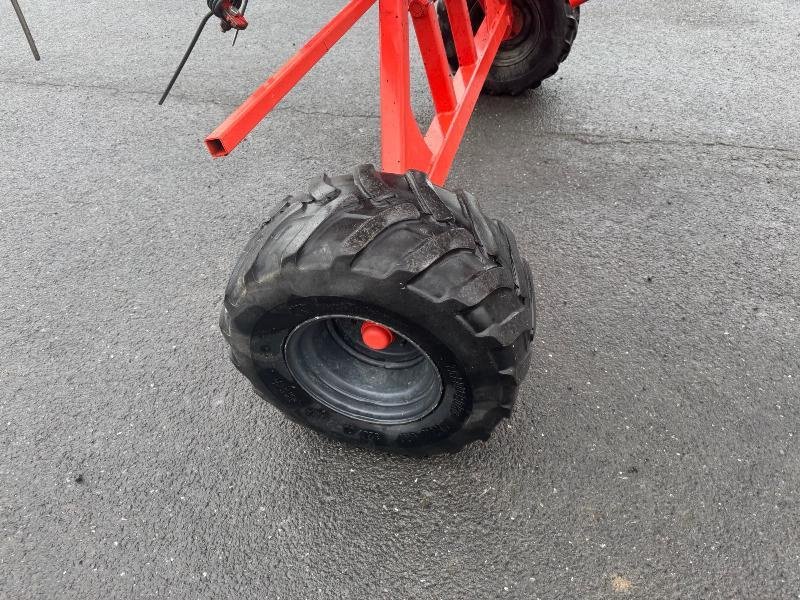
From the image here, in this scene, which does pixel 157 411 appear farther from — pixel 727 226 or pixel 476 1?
pixel 476 1

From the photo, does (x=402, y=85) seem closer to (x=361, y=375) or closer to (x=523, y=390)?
(x=361, y=375)

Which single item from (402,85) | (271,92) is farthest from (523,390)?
(271,92)

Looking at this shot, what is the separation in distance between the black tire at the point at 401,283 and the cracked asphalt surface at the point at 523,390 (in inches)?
17.4

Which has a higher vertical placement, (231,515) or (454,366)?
(454,366)

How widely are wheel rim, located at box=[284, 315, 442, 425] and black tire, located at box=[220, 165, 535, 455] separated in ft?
0.31

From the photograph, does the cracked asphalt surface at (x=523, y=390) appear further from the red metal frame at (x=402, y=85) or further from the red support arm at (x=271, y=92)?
the red support arm at (x=271, y=92)

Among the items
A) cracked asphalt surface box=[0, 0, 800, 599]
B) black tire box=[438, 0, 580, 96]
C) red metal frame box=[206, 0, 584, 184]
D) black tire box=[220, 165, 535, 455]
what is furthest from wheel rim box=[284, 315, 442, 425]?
black tire box=[438, 0, 580, 96]

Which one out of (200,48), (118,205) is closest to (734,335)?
(118,205)

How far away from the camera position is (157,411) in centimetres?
212

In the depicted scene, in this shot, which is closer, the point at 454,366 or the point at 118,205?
the point at 454,366

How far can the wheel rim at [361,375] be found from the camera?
177cm

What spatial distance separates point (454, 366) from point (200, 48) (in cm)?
380

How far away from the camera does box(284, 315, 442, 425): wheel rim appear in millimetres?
1768

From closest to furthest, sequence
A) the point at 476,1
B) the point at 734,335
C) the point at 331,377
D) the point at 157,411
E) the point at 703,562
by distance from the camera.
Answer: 1. the point at 703,562
2. the point at 331,377
3. the point at 157,411
4. the point at 734,335
5. the point at 476,1
